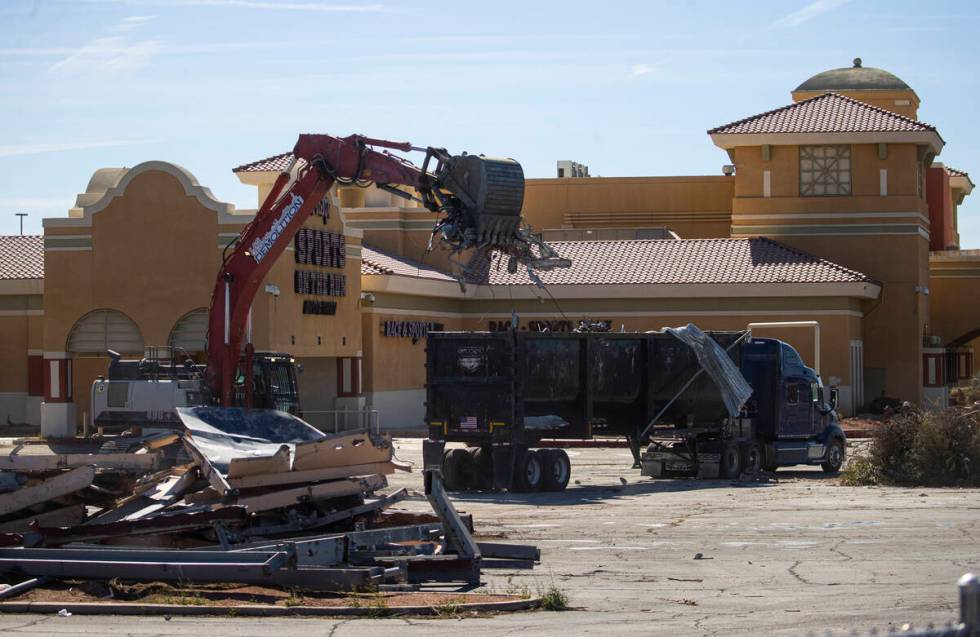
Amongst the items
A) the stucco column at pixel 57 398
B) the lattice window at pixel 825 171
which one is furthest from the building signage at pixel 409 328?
the lattice window at pixel 825 171

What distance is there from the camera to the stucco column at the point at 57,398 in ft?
140

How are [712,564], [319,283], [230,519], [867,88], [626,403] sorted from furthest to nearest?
1. [867,88]
2. [319,283]
3. [626,403]
4. [230,519]
5. [712,564]

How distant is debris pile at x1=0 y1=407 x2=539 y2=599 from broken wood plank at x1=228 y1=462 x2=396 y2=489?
0.02m

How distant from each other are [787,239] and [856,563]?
40.9m

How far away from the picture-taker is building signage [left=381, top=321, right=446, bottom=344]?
160 feet

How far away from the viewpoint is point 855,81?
70312 millimetres

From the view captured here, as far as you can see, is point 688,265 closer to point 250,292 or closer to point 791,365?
point 791,365

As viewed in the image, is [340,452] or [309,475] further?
[340,452]

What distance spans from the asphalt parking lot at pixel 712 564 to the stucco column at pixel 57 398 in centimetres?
2100

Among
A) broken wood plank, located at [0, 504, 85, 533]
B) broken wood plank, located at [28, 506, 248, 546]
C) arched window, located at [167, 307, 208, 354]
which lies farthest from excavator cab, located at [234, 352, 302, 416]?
broken wood plank, located at [28, 506, 248, 546]

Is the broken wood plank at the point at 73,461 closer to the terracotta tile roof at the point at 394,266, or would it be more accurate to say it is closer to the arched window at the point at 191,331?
the arched window at the point at 191,331

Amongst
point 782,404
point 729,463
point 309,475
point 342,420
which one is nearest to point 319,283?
point 342,420

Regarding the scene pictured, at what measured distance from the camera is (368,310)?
157 feet

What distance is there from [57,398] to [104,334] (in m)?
2.67
